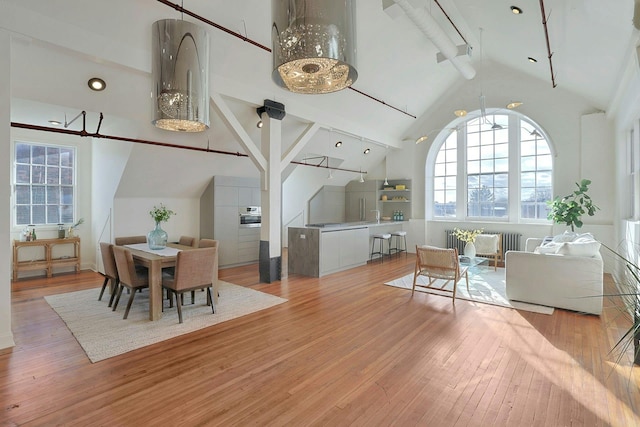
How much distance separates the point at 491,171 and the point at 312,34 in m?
8.22

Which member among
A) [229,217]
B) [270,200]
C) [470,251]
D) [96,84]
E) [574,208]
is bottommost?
[470,251]

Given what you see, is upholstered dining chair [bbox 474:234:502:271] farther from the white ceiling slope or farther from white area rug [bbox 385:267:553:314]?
the white ceiling slope

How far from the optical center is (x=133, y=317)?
409 cm

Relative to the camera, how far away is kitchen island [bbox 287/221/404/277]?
6398 mm

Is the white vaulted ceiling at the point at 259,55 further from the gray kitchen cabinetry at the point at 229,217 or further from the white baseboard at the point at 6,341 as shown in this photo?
the white baseboard at the point at 6,341

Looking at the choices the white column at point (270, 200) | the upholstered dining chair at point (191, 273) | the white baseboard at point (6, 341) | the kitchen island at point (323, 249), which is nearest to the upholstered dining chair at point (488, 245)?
the kitchen island at point (323, 249)

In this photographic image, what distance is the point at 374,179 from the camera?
34.4 ft

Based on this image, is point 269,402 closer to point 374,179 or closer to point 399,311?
point 399,311

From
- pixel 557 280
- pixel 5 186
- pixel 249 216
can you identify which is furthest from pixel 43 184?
pixel 557 280

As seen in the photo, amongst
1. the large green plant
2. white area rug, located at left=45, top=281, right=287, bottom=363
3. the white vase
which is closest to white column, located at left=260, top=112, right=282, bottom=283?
white area rug, located at left=45, top=281, right=287, bottom=363

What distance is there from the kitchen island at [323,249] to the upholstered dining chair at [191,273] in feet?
8.15

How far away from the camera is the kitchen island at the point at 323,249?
640cm

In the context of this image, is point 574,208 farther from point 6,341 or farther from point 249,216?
point 6,341

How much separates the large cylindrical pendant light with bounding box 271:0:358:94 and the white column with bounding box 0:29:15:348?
301 cm
